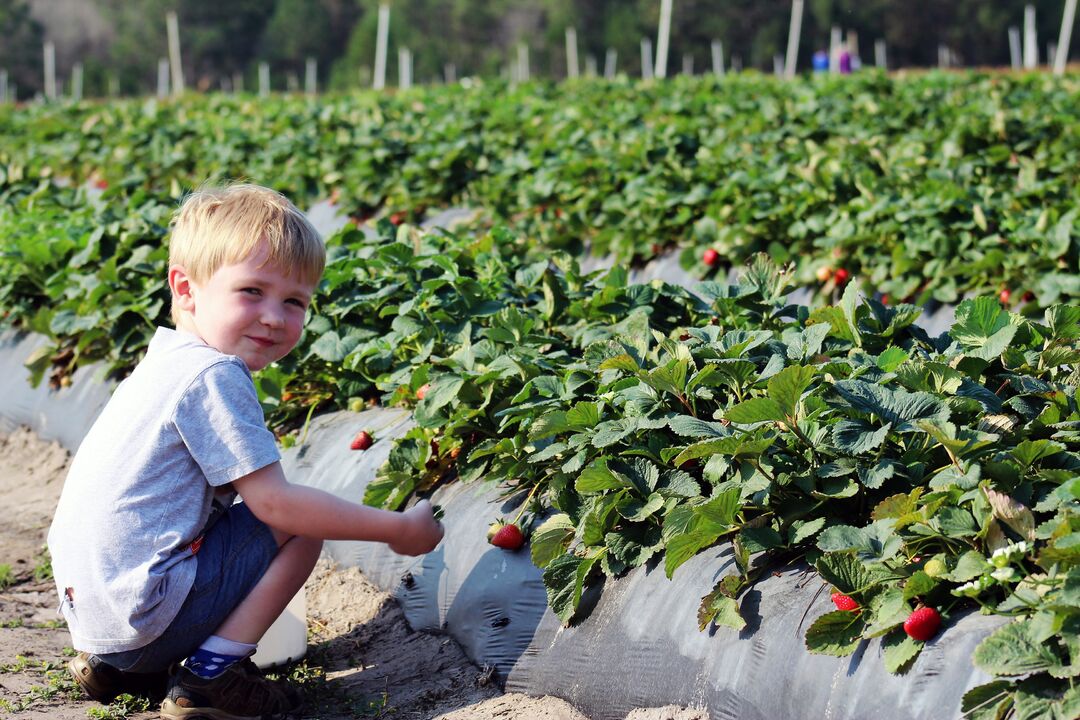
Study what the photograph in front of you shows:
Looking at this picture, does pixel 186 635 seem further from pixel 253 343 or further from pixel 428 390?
pixel 428 390

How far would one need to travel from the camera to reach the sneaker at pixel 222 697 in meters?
2.37

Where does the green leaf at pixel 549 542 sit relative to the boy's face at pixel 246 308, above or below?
below

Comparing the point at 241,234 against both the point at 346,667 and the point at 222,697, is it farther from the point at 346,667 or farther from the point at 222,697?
the point at 346,667

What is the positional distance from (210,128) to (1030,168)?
817 cm

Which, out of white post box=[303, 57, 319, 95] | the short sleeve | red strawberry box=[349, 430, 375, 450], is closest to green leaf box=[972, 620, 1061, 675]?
the short sleeve

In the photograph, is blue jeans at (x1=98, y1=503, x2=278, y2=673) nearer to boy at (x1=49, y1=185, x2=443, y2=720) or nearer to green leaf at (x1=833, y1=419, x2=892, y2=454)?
boy at (x1=49, y1=185, x2=443, y2=720)


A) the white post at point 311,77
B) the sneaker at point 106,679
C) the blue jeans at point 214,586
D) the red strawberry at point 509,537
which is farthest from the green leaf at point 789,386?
the white post at point 311,77

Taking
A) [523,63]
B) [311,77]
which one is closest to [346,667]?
[523,63]

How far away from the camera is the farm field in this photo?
79.7 inches

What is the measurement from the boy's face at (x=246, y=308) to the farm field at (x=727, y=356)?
55 centimetres

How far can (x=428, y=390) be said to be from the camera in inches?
117

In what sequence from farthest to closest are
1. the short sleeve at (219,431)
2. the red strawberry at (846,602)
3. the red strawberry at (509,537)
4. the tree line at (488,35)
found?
the tree line at (488,35) < the red strawberry at (509,537) < the short sleeve at (219,431) < the red strawberry at (846,602)

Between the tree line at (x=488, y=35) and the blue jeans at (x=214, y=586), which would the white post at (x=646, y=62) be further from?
the blue jeans at (x=214, y=586)

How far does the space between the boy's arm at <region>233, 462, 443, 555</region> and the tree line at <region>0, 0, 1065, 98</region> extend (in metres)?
41.6
